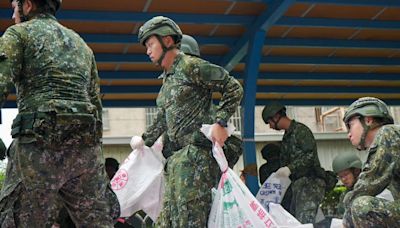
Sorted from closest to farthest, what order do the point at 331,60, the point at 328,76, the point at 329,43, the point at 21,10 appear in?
1. the point at 21,10
2. the point at 329,43
3. the point at 331,60
4. the point at 328,76

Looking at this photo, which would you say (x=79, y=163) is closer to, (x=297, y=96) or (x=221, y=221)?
(x=221, y=221)

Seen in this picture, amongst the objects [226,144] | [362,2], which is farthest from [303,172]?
[362,2]

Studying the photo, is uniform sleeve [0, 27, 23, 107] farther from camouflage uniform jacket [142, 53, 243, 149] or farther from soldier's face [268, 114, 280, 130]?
soldier's face [268, 114, 280, 130]

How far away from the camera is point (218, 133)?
13.2 feet

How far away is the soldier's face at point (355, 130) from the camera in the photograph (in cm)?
410

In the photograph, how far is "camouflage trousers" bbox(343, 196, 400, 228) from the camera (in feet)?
11.8

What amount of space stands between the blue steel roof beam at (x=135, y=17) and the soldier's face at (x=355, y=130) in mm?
3698

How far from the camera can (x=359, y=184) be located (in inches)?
148

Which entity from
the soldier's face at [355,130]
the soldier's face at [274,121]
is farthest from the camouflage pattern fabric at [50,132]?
the soldier's face at [274,121]

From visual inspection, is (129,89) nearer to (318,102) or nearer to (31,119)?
(318,102)

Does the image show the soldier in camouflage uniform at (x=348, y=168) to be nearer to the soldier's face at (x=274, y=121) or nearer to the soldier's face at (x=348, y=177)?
the soldier's face at (x=348, y=177)

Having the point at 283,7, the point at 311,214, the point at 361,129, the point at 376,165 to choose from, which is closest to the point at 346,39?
the point at 283,7

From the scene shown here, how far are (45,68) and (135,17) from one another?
3997 millimetres

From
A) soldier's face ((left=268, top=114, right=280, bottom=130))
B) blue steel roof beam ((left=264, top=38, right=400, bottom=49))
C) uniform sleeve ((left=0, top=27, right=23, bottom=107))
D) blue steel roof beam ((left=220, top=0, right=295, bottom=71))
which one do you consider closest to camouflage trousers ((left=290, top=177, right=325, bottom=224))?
soldier's face ((left=268, top=114, right=280, bottom=130))
